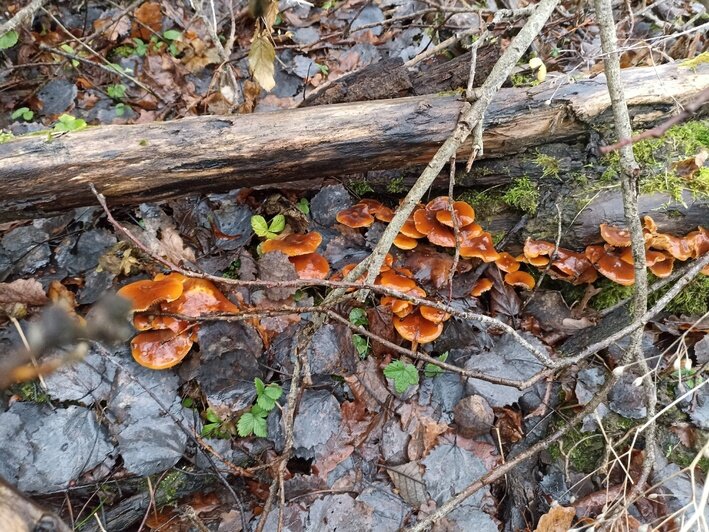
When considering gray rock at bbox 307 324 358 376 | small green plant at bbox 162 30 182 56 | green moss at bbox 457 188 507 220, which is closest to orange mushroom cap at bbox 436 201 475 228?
green moss at bbox 457 188 507 220

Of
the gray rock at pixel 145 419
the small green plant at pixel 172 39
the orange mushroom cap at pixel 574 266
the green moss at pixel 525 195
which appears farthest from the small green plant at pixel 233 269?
the small green plant at pixel 172 39

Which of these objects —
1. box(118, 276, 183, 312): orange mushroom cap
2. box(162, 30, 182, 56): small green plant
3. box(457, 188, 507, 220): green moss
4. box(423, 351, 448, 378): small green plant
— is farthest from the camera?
box(162, 30, 182, 56): small green plant

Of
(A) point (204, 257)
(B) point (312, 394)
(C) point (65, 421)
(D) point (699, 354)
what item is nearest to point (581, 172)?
(D) point (699, 354)

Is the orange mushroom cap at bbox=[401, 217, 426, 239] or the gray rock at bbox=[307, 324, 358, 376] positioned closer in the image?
the gray rock at bbox=[307, 324, 358, 376]

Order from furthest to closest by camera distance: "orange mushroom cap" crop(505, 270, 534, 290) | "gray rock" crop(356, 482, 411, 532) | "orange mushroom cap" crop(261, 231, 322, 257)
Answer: "orange mushroom cap" crop(505, 270, 534, 290), "orange mushroom cap" crop(261, 231, 322, 257), "gray rock" crop(356, 482, 411, 532)

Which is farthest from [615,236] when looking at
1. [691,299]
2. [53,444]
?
[53,444]

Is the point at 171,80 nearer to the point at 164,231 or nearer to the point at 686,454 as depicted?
the point at 164,231

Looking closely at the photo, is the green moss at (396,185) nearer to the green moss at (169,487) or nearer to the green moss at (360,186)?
the green moss at (360,186)

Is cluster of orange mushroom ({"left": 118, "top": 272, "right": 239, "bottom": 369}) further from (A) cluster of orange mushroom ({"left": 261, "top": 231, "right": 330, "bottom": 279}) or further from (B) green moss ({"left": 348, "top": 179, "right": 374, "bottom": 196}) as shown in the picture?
(B) green moss ({"left": 348, "top": 179, "right": 374, "bottom": 196})
